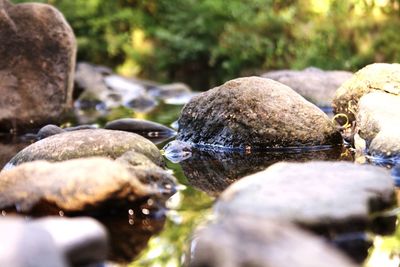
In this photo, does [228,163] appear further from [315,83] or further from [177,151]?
[315,83]

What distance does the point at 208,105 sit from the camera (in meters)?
4.91

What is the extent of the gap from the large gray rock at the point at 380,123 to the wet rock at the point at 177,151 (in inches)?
52.7

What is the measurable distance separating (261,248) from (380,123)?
2644 mm

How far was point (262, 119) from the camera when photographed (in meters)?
4.60

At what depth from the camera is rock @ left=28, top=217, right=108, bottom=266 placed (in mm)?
2047

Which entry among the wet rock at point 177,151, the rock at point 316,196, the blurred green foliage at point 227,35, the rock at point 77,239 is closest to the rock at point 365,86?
the wet rock at point 177,151

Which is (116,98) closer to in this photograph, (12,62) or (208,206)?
(12,62)

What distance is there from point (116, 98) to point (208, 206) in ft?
24.5

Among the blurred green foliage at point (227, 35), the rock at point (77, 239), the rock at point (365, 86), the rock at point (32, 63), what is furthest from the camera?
the blurred green foliage at point (227, 35)

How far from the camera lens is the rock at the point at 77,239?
80.6 inches

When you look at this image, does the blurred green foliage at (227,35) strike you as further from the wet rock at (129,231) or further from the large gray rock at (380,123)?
the wet rock at (129,231)

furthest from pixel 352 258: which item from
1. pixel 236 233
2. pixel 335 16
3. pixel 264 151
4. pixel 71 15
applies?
pixel 71 15

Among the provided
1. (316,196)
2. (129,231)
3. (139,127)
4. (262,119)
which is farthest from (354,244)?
(139,127)

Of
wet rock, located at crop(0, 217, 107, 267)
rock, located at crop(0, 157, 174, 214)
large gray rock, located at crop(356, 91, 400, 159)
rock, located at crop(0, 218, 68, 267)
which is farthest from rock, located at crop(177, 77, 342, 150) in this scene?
rock, located at crop(0, 218, 68, 267)
